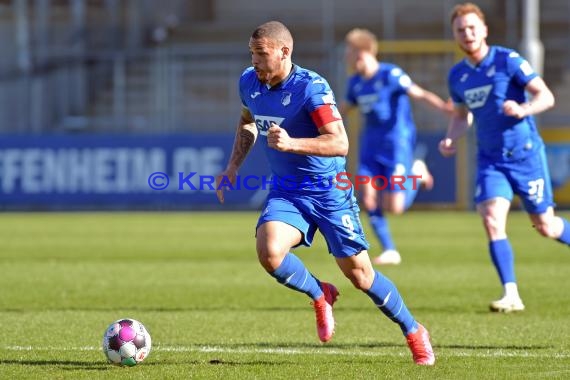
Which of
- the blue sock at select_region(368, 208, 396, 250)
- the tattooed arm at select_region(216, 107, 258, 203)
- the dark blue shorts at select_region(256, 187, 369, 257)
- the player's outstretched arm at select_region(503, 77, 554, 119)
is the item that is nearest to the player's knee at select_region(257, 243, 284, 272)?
the dark blue shorts at select_region(256, 187, 369, 257)

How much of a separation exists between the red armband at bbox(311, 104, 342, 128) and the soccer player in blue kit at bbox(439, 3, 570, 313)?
2789 millimetres

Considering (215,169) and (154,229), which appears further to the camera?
(215,169)

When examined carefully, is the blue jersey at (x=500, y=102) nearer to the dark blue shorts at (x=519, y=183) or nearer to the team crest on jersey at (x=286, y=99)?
the dark blue shorts at (x=519, y=183)

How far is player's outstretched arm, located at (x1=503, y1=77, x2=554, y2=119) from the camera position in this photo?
28.7 feet

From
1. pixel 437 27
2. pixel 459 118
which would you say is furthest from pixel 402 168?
pixel 437 27

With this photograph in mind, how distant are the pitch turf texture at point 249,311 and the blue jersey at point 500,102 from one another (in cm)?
131

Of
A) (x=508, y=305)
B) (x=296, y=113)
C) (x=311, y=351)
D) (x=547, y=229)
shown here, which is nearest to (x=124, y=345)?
(x=311, y=351)

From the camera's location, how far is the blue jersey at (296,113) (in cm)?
693

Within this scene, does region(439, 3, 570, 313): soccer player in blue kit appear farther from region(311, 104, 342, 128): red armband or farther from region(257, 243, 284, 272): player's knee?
region(257, 243, 284, 272): player's knee

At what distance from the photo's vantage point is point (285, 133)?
6500 millimetres

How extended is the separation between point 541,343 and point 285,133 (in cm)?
252

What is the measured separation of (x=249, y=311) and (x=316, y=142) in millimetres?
3423

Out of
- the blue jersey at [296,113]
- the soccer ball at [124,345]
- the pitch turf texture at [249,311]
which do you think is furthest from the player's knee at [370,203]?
the soccer ball at [124,345]

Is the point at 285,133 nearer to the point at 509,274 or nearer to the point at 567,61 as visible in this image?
the point at 509,274
